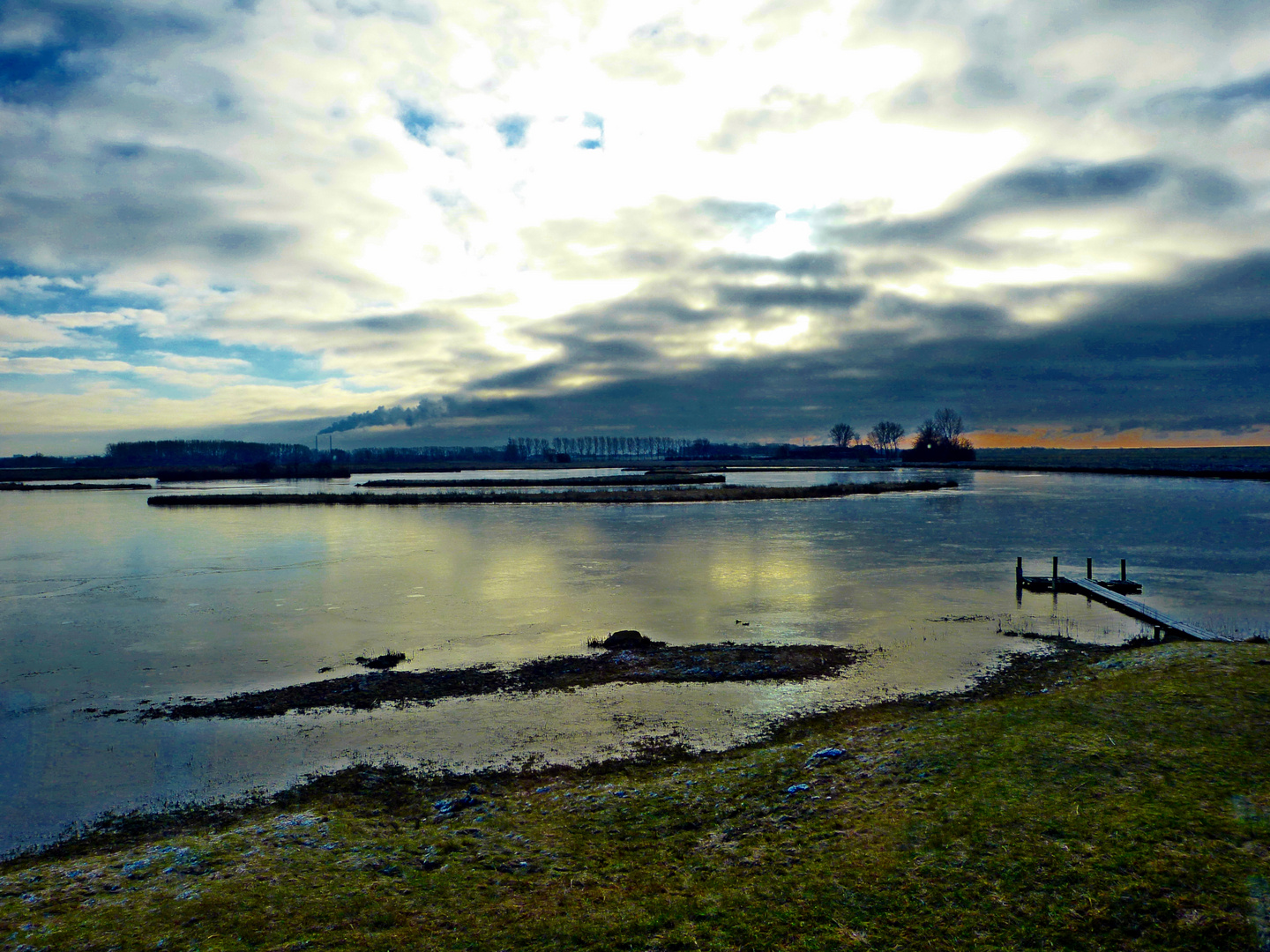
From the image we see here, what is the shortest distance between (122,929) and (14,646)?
2290cm

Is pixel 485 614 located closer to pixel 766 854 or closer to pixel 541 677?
pixel 541 677

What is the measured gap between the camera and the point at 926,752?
1172 cm

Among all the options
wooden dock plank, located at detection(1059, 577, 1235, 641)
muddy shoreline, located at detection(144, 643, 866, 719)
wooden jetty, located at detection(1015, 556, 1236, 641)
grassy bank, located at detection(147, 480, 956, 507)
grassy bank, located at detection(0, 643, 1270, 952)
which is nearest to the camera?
grassy bank, located at detection(0, 643, 1270, 952)

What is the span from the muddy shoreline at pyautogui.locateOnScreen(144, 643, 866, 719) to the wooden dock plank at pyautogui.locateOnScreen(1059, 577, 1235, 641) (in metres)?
9.81

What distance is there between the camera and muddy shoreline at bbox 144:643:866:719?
58.9 ft

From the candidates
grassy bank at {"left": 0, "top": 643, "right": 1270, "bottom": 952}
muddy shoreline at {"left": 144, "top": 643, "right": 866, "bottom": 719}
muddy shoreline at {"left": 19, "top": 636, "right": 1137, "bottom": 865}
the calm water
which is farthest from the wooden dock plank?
muddy shoreline at {"left": 144, "top": 643, "right": 866, "bottom": 719}

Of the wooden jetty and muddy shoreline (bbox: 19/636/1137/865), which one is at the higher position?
the wooden jetty

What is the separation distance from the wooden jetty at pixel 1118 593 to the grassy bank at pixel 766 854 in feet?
32.4

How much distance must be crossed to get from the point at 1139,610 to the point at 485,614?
23.4 meters

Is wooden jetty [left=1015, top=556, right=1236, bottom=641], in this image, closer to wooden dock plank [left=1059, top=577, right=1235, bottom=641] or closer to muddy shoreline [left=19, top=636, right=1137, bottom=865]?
wooden dock plank [left=1059, top=577, right=1235, bottom=641]

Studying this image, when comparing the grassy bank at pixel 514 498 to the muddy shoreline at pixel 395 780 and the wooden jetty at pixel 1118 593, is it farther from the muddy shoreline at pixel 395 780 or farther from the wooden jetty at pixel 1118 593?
Result: the muddy shoreline at pixel 395 780

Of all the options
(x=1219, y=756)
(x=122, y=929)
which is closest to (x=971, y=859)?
(x=1219, y=756)

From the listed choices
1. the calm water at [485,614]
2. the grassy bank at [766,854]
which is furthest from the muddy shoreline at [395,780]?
the calm water at [485,614]

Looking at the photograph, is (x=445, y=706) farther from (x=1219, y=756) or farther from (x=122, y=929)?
(x=1219, y=756)
